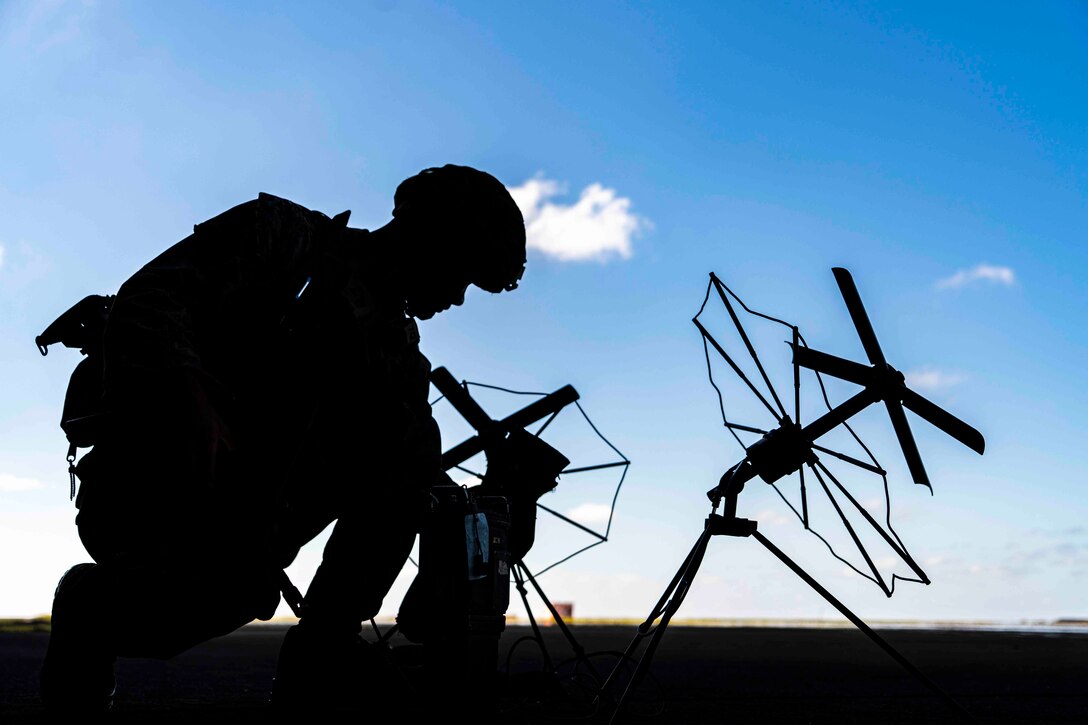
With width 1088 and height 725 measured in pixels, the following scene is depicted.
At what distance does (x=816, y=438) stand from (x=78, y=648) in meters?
2.99

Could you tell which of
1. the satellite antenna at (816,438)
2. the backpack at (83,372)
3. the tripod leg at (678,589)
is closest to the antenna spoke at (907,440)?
the satellite antenna at (816,438)

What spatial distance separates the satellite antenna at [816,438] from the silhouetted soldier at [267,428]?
4.75 ft

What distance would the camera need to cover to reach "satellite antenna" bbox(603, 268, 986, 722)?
4.04 meters

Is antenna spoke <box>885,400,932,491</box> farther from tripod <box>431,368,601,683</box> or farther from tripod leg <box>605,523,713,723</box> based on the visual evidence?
tripod <box>431,368,601,683</box>

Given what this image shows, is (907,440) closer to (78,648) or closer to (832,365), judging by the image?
(832,365)

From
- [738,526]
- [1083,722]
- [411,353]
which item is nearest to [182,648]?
[411,353]

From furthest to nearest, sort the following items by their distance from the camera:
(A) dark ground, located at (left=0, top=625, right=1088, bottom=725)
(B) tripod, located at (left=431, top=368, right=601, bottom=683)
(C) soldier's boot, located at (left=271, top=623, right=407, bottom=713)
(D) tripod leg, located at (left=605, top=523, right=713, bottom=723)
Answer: (B) tripod, located at (left=431, top=368, right=601, bottom=683)
(A) dark ground, located at (left=0, top=625, right=1088, bottom=725)
(D) tripod leg, located at (left=605, top=523, right=713, bottom=723)
(C) soldier's boot, located at (left=271, top=623, right=407, bottom=713)

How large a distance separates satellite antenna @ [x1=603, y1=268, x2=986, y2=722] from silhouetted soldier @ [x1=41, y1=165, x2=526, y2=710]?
145 cm

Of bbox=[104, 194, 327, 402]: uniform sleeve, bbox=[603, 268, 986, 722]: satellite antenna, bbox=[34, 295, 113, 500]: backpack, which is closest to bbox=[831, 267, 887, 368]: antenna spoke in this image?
bbox=[603, 268, 986, 722]: satellite antenna

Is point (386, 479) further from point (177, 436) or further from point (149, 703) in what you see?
point (149, 703)

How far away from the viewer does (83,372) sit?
2.71 m

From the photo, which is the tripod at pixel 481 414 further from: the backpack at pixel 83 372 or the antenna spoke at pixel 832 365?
the backpack at pixel 83 372

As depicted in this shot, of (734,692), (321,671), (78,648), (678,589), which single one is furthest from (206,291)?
(734,692)

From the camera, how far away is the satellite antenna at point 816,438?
13.3 feet
